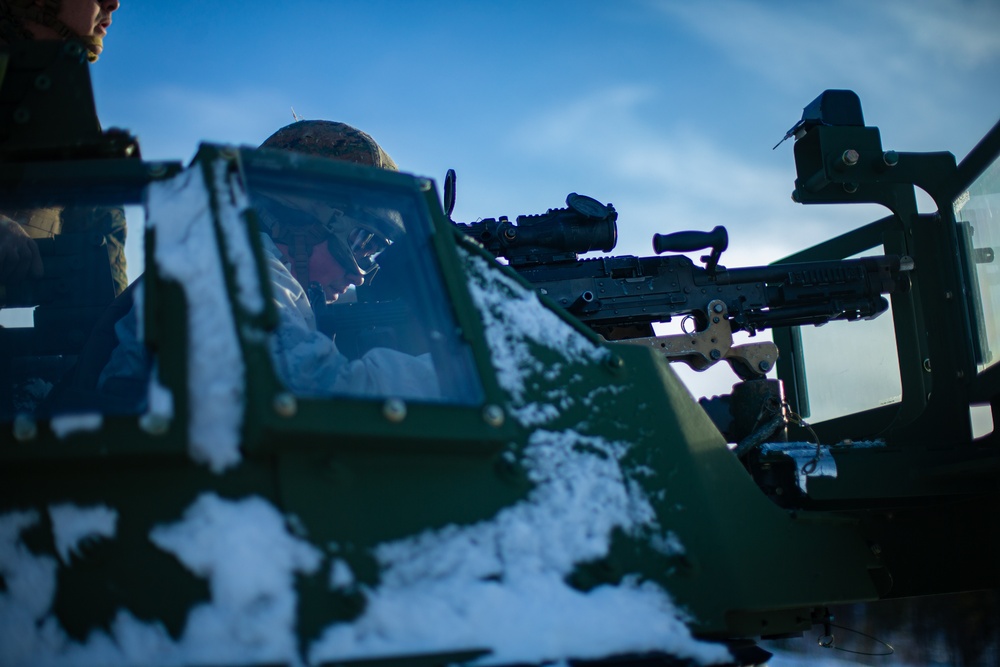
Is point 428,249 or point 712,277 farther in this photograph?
point 712,277

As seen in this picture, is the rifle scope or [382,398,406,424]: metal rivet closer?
[382,398,406,424]: metal rivet

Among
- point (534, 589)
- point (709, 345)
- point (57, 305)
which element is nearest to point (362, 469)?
point (534, 589)

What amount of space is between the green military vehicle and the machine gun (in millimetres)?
1726

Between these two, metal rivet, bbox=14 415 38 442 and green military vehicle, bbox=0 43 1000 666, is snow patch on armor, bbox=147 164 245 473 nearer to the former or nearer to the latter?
green military vehicle, bbox=0 43 1000 666

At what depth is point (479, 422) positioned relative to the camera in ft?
5.50

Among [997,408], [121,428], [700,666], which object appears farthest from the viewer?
[997,408]

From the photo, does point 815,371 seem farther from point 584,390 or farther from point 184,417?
point 184,417

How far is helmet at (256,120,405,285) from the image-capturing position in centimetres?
219

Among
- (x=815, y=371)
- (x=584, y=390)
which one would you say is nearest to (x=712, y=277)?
(x=815, y=371)

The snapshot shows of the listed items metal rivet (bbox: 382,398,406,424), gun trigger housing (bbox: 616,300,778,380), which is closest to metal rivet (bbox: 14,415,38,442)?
metal rivet (bbox: 382,398,406,424)

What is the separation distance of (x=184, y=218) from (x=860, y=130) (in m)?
2.70

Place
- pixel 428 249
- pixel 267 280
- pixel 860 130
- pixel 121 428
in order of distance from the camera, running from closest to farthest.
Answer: pixel 121 428 < pixel 267 280 < pixel 428 249 < pixel 860 130

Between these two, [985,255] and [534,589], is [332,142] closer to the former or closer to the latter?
[985,255]

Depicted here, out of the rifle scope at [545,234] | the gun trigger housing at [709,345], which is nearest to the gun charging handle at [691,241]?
the rifle scope at [545,234]
